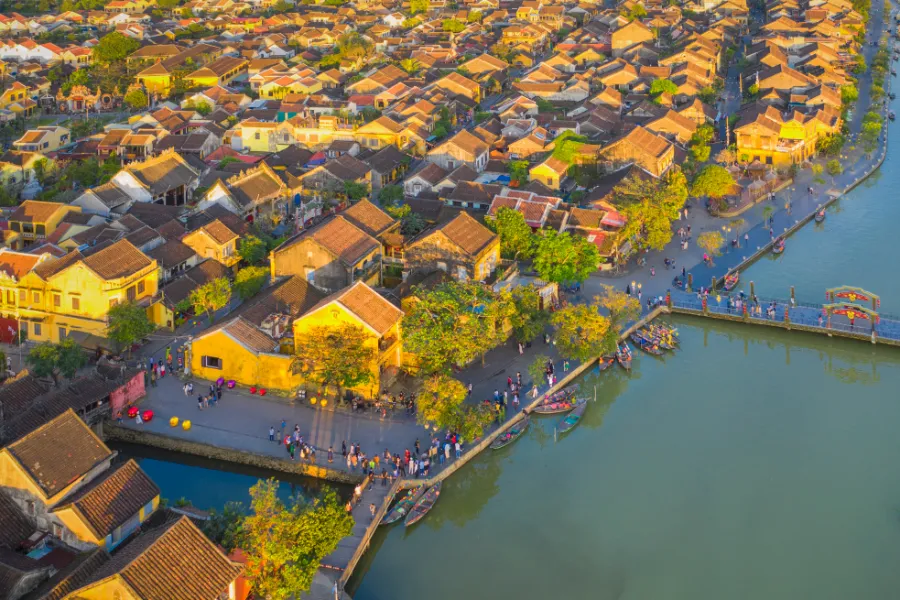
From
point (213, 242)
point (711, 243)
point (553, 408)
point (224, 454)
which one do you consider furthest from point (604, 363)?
point (213, 242)

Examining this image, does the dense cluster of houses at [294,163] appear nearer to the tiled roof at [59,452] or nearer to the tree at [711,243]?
the tiled roof at [59,452]

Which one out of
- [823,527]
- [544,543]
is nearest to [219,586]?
[544,543]

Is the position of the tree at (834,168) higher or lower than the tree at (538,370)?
higher

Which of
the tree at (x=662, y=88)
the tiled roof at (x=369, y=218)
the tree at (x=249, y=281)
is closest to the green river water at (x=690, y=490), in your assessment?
the tree at (x=249, y=281)

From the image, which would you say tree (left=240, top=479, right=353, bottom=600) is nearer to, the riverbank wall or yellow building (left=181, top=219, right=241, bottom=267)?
the riverbank wall

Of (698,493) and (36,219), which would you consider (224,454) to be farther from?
(36,219)
